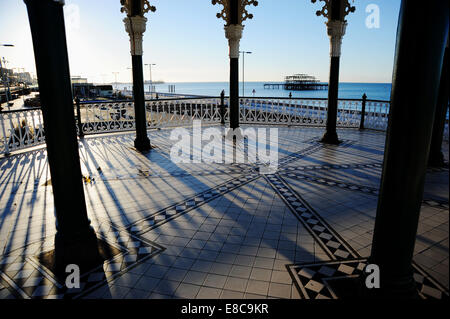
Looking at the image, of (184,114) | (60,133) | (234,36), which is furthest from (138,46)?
(60,133)

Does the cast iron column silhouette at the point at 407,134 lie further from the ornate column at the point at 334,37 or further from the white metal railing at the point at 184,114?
the white metal railing at the point at 184,114

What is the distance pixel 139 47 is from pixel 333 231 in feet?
19.5

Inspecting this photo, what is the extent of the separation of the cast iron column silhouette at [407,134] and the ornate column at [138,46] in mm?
6352

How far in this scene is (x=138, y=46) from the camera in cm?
722

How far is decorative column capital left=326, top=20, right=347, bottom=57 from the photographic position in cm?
773

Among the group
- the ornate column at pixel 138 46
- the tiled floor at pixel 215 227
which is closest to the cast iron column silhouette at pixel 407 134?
the tiled floor at pixel 215 227

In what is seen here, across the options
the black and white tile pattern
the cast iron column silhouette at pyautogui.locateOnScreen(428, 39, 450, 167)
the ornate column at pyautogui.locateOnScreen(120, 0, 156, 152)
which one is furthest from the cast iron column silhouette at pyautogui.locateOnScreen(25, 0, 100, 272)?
the cast iron column silhouette at pyautogui.locateOnScreen(428, 39, 450, 167)

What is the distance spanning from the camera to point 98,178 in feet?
18.2

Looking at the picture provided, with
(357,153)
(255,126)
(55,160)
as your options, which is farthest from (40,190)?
(255,126)

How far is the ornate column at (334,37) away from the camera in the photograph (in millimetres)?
7664

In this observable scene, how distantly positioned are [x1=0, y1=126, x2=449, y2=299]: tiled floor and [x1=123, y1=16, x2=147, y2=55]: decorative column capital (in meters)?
2.66

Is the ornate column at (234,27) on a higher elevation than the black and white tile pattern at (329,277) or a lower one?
higher

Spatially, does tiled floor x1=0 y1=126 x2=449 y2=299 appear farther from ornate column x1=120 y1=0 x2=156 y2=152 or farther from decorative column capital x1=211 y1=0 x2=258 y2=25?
decorative column capital x1=211 y1=0 x2=258 y2=25

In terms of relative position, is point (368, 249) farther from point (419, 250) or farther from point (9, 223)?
point (9, 223)
